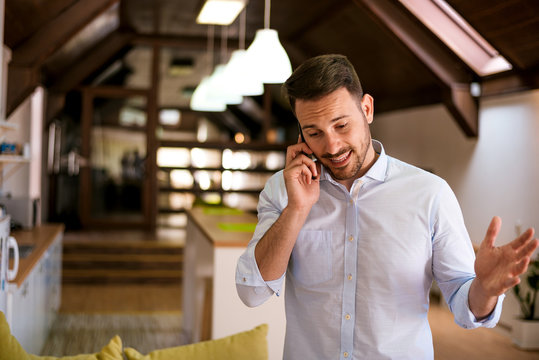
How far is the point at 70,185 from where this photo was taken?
32.2 feet

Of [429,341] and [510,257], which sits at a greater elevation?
[510,257]

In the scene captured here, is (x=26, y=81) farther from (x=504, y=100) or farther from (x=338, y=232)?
(x=338, y=232)

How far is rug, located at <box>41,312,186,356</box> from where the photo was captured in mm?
4992

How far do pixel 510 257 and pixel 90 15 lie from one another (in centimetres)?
525

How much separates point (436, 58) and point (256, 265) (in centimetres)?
507

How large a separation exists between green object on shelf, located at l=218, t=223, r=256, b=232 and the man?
2608mm

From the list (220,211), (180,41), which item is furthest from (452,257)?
(180,41)

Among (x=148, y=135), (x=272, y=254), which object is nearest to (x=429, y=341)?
(x=272, y=254)

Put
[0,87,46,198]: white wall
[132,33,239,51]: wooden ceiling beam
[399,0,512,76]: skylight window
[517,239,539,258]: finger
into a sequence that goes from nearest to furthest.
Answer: [517,239,539,258]: finger < [399,0,512,76]: skylight window < [0,87,46,198]: white wall < [132,33,239,51]: wooden ceiling beam

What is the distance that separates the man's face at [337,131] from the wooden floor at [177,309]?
3276 mm

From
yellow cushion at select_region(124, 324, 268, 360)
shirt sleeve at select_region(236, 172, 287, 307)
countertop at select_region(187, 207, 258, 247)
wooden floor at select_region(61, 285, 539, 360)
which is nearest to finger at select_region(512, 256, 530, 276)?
shirt sleeve at select_region(236, 172, 287, 307)

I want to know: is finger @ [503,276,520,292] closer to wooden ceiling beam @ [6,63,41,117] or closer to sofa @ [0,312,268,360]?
sofa @ [0,312,268,360]

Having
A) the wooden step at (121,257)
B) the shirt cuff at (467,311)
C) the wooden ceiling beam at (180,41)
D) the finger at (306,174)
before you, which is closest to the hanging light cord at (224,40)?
→ the wooden ceiling beam at (180,41)

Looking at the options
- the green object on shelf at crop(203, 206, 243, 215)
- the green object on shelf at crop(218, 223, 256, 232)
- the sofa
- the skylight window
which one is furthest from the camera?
the green object on shelf at crop(203, 206, 243, 215)
